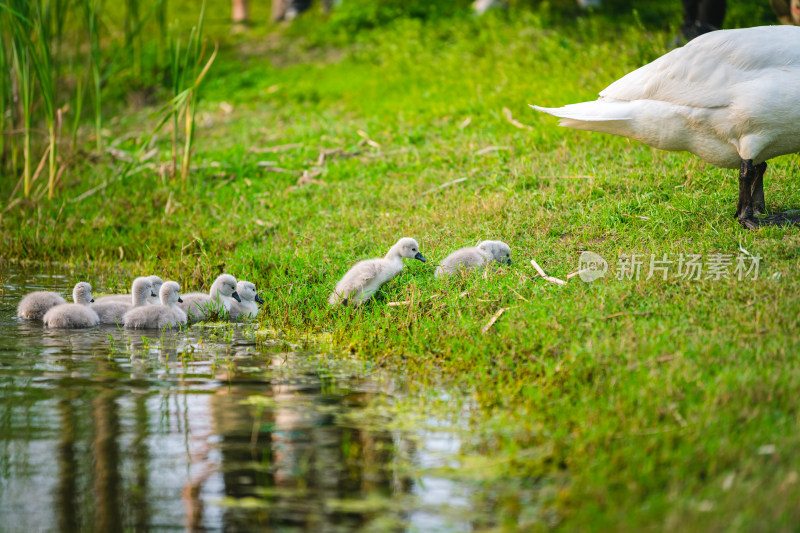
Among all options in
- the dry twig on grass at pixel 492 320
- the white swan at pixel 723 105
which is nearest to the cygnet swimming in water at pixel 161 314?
the dry twig on grass at pixel 492 320

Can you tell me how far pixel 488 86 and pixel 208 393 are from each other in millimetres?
8861

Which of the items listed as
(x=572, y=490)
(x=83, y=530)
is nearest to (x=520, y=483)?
(x=572, y=490)

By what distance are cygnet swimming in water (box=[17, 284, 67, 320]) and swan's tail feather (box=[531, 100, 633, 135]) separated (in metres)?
3.93

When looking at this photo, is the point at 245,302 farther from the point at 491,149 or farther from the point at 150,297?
the point at 491,149

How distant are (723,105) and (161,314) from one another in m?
4.42

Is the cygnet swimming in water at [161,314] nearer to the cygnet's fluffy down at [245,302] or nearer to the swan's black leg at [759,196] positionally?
the cygnet's fluffy down at [245,302]

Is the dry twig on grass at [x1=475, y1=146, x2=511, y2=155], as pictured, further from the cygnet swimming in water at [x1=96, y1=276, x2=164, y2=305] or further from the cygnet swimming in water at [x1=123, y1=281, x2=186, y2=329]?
the cygnet swimming in water at [x1=123, y1=281, x2=186, y2=329]

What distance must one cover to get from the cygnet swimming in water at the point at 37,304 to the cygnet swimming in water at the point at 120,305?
30cm

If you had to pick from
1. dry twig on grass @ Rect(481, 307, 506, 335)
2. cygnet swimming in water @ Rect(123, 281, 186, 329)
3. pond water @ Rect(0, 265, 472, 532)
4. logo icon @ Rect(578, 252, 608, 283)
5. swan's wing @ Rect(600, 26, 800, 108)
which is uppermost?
swan's wing @ Rect(600, 26, 800, 108)

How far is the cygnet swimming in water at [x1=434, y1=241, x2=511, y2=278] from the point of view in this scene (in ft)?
22.6

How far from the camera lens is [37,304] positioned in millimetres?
6758

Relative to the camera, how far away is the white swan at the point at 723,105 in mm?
6492

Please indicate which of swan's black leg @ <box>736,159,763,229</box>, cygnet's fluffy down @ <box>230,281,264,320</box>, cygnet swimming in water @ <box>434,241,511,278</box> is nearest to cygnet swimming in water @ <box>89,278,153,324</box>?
cygnet's fluffy down @ <box>230,281,264,320</box>

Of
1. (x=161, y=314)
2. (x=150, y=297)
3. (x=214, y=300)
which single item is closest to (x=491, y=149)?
(x=214, y=300)
